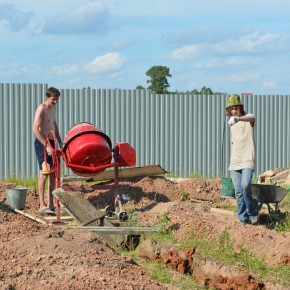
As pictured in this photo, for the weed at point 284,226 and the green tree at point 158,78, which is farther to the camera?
the green tree at point 158,78

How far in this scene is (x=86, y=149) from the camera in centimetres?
1044

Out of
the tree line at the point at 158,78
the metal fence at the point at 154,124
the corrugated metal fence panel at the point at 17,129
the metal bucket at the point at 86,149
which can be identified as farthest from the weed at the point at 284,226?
the tree line at the point at 158,78

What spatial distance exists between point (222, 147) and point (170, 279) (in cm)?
1127

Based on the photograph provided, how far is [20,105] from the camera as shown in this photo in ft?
55.8

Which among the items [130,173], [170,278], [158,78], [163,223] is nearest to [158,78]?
[158,78]

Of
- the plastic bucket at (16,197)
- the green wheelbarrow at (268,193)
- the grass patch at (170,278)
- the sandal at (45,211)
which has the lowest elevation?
the grass patch at (170,278)

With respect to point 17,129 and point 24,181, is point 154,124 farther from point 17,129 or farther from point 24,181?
point 24,181

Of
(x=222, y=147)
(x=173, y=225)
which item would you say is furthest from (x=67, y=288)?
(x=222, y=147)

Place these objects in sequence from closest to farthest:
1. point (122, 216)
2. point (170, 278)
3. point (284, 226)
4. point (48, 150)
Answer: point (170, 278), point (284, 226), point (122, 216), point (48, 150)

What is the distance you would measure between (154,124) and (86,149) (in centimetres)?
791

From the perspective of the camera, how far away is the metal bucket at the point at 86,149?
1047cm

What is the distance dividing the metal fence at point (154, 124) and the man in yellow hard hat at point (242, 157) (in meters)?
7.22

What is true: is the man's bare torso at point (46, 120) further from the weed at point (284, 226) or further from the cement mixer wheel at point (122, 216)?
the weed at point (284, 226)

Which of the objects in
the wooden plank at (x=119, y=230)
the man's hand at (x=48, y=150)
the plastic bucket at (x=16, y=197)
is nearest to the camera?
the wooden plank at (x=119, y=230)
